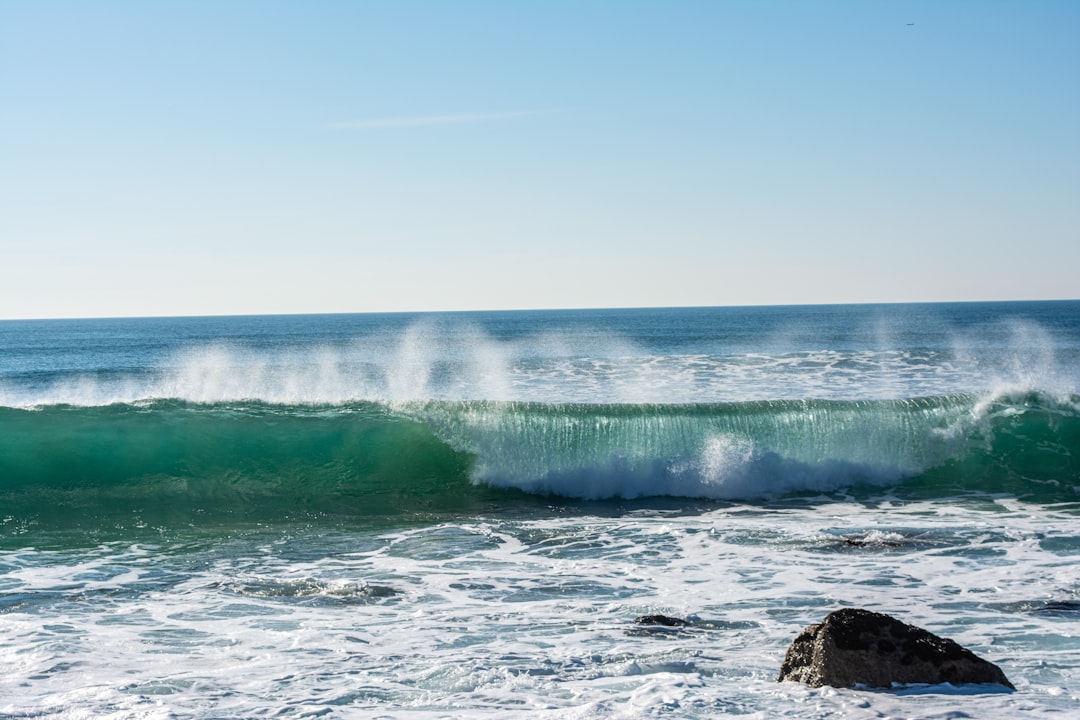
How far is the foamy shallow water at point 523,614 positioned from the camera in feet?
18.2

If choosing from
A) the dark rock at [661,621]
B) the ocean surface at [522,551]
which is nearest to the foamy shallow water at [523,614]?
the ocean surface at [522,551]

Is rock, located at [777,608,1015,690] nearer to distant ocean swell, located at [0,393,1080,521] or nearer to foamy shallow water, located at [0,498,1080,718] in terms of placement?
foamy shallow water, located at [0,498,1080,718]

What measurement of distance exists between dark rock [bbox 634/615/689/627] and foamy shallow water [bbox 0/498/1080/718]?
0.53 ft

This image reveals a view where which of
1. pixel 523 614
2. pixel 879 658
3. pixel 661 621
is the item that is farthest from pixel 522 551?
pixel 879 658

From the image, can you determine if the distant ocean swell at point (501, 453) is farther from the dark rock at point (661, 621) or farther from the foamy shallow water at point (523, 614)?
the dark rock at point (661, 621)

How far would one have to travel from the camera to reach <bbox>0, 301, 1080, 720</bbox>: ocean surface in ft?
19.0

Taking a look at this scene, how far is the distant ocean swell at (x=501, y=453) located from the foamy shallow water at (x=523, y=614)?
2107 millimetres

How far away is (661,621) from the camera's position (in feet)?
23.4

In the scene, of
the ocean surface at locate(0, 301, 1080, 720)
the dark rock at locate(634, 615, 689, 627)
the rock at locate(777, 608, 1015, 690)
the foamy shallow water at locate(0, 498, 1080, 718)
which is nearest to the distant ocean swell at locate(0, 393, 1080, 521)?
the ocean surface at locate(0, 301, 1080, 720)

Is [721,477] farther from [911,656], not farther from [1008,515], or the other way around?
[911,656]

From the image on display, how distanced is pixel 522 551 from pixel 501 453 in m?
4.57

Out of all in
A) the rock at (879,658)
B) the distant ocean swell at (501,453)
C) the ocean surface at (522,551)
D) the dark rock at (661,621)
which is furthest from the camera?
the distant ocean swell at (501,453)

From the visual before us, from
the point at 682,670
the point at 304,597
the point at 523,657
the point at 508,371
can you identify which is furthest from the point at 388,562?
the point at 508,371

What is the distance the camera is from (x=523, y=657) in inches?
251
